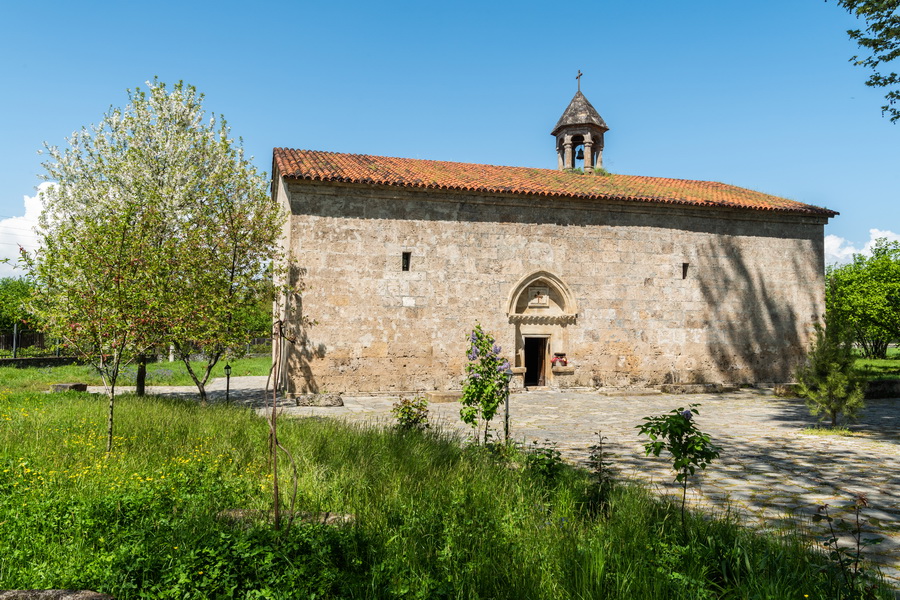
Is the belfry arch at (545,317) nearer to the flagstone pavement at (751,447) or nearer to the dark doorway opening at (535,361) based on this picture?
the dark doorway opening at (535,361)

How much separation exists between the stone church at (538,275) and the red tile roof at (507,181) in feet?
0.29

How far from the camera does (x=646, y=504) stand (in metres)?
4.82

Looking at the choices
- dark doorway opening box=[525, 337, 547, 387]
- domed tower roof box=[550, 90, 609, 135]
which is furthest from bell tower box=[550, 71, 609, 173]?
dark doorway opening box=[525, 337, 547, 387]

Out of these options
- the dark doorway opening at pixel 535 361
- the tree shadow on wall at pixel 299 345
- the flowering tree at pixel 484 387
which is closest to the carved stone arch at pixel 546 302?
the dark doorway opening at pixel 535 361

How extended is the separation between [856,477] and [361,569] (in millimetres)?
6668

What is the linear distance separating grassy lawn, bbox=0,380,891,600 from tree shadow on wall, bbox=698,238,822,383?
14.6 m

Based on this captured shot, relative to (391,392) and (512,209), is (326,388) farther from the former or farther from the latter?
(512,209)

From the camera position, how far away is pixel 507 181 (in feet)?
59.1

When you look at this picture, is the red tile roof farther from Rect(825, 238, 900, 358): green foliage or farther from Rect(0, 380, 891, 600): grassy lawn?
Rect(825, 238, 900, 358): green foliage

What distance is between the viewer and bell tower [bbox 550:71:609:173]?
21.6 meters

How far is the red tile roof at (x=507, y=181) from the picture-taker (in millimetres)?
16234

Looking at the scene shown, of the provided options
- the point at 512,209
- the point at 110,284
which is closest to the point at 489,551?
the point at 110,284

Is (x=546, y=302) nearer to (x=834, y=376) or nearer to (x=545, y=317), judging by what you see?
(x=545, y=317)

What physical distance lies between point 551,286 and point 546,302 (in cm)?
55
